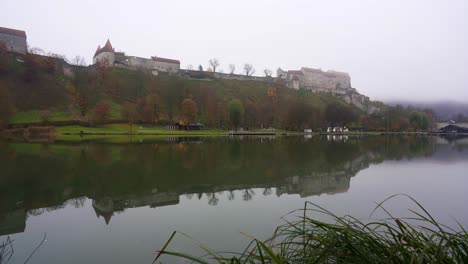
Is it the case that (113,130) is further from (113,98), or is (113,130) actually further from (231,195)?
(231,195)

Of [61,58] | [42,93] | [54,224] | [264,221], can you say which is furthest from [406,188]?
[61,58]

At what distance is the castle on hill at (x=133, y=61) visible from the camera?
108300 millimetres

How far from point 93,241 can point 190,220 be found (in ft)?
7.59

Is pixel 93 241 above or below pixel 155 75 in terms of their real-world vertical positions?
below

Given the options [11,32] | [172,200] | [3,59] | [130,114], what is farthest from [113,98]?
[172,200]

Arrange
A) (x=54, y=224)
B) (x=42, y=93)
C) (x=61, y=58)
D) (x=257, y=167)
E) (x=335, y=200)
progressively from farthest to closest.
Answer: (x=61, y=58)
(x=42, y=93)
(x=257, y=167)
(x=335, y=200)
(x=54, y=224)

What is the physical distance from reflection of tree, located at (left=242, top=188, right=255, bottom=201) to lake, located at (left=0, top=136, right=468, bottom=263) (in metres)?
0.04

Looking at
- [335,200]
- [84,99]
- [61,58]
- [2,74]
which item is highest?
[61,58]

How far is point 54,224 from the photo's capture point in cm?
702

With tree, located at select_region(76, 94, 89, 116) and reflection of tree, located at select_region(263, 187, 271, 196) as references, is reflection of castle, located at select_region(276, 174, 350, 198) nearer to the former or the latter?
reflection of tree, located at select_region(263, 187, 271, 196)

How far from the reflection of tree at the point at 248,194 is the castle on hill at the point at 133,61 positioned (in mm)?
104925

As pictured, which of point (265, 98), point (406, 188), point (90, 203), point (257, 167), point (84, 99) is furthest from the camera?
point (265, 98)

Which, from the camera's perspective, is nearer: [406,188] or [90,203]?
[90,203]

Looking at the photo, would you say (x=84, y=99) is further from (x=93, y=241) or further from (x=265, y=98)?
(x=93, y=241)
